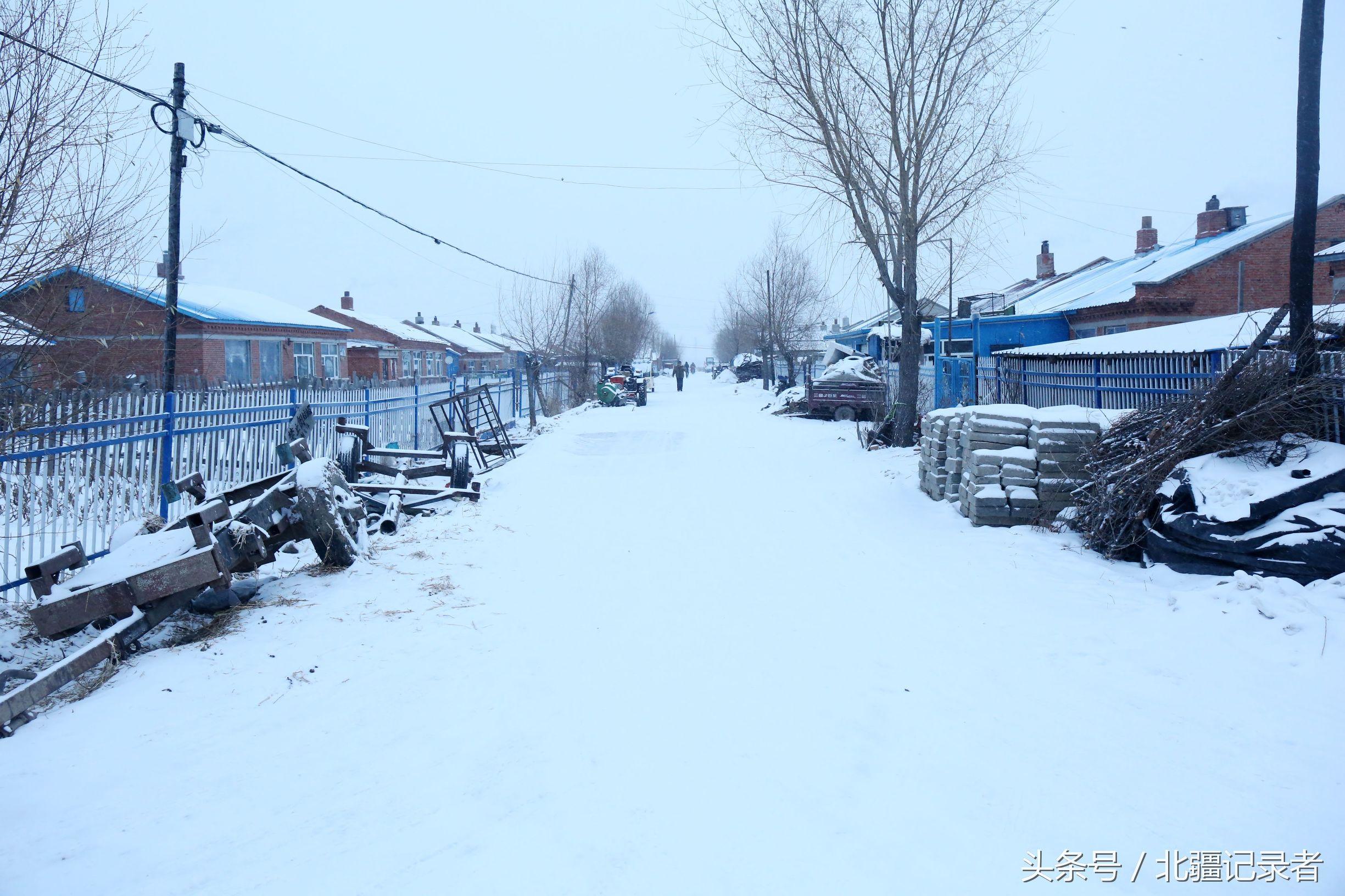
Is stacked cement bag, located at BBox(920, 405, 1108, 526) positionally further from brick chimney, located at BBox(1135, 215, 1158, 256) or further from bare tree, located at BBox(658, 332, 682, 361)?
bare tree, located at BBox(658, 332, 682, 361)

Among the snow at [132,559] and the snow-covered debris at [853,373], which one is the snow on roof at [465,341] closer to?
the snow-covered debris at [853,373]

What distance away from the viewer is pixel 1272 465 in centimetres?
610

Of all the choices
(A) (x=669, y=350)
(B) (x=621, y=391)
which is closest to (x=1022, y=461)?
(B) (x=621, y=391)

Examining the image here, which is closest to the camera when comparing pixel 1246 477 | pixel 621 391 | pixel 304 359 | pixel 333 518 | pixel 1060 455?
pixel 1246 477

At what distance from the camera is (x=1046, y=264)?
4503cm

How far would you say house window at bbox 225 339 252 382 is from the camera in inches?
1079

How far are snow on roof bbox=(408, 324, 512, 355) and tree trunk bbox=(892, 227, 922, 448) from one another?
161 feet

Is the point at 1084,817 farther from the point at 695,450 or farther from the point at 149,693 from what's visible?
the point at 695,450

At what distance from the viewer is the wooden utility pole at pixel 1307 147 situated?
7074 millimetres

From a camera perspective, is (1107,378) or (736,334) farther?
(736,334)

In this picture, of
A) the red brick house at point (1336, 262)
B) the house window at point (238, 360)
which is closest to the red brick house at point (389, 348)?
the house window at point (238, 360)

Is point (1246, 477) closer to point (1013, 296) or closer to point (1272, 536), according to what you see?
point (1272, 536)

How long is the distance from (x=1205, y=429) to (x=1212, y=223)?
91.7 ft

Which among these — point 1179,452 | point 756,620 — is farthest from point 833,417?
point 756,620
